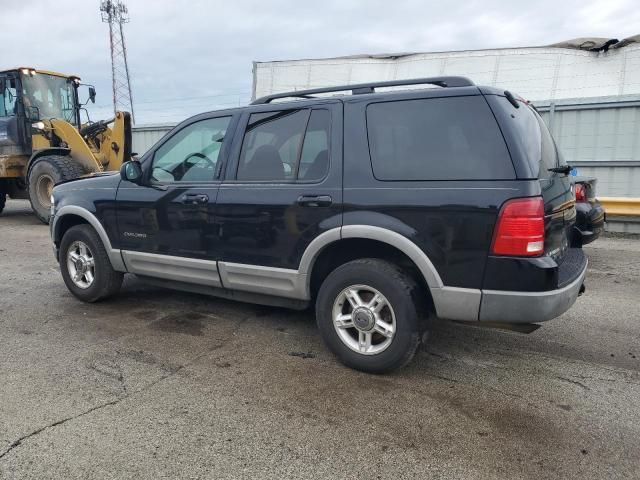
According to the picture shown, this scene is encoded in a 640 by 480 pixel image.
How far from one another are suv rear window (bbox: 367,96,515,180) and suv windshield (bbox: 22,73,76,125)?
35.0ft

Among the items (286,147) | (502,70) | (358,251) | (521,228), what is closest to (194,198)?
(286,147)

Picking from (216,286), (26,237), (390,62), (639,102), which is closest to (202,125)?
(216,286)

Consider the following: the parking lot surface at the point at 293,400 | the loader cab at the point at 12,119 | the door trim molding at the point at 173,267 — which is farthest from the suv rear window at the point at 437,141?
the loader cab at the point at 12,119

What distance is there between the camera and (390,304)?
3.34 m

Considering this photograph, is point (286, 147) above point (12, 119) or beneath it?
beneath

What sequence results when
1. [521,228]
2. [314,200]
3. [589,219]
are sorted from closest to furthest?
[521,228], [314,200], [589,219]

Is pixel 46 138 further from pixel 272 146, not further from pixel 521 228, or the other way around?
pixel 521 228

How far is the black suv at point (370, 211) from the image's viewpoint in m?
3.03

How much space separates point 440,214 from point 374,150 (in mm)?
669

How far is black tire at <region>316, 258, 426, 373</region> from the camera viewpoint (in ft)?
10.8

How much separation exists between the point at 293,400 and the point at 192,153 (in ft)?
7.67

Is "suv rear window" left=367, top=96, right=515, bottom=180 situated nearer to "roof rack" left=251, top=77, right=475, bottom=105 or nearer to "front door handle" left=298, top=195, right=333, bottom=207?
"roof rack" left=251, top=77, right=475, bottom=105

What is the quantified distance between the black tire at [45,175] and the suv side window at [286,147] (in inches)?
322

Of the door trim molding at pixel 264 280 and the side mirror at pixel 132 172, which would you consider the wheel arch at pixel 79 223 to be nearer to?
the side mirror at pixel 132 172
